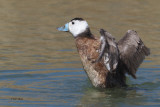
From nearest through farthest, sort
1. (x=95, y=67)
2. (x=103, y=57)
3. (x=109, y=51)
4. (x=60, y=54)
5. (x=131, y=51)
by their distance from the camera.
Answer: (x=109, y=51) < (x=103, y=57) < (x=131, y=51) < (x=95, y=67) < (x=60, y=54)

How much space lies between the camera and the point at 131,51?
824 cm

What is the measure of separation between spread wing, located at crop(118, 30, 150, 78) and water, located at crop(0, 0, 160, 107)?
0.48m

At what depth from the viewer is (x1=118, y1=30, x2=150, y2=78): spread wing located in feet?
26.9

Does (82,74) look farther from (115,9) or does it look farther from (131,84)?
(115,9)

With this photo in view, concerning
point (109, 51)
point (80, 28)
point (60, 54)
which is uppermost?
point (80, 28)

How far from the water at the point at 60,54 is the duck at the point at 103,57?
22 cm

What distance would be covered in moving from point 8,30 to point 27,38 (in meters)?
0.81

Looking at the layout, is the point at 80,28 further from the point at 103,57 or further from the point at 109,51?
the point at 109,51

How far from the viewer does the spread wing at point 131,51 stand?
323 inches

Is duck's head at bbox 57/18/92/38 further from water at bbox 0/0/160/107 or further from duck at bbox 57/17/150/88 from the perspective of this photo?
water at bbox 0/0/160/107

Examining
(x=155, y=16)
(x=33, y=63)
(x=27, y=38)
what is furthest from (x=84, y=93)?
(x=155, y=16)

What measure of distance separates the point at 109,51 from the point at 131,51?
80cm

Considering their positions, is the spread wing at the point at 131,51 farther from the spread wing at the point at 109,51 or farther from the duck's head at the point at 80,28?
the duck's head at the point at 80,28

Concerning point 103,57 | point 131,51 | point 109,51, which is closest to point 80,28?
point 103,57
